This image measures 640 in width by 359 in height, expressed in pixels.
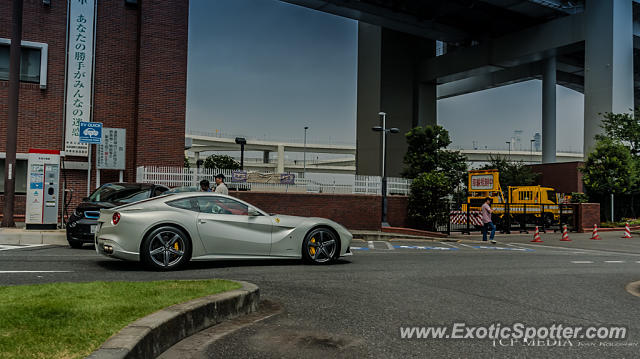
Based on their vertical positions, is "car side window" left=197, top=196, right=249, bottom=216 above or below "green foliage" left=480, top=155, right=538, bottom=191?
below

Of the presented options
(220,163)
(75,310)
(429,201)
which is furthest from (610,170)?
(220,163)

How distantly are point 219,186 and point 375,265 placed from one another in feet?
17.3

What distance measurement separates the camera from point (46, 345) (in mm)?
3836

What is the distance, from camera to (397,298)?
6.89 metres

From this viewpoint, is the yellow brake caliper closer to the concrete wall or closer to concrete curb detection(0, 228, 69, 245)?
concrete curb detection(0, 228, 69, 245)

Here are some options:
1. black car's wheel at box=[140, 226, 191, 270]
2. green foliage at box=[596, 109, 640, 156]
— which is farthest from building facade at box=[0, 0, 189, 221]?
green foliage at box=[596, 109, 640, 156]

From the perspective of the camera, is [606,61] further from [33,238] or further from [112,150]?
[33,238]

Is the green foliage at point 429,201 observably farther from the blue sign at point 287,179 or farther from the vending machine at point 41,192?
the vending machine at point 41,192

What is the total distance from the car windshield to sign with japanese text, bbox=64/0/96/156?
32.7 feet

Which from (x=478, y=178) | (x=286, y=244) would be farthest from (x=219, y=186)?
(x=478, y=178)

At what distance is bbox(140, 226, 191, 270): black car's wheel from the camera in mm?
8516

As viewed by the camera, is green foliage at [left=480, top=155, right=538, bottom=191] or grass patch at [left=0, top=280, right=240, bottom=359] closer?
grass patch at [left=0, top=280, right=240, bottom=359]

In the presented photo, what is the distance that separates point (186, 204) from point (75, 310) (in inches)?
166

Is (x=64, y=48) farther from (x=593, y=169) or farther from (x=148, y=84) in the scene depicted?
(x=593, y=169)
